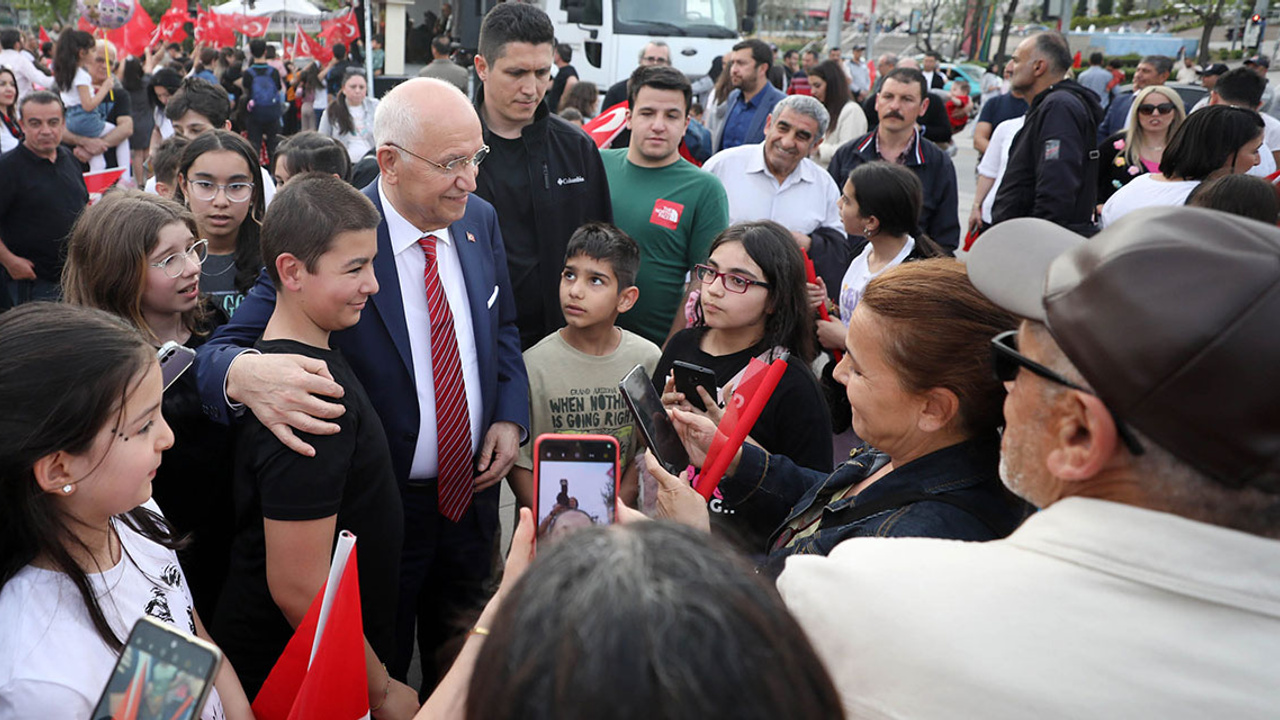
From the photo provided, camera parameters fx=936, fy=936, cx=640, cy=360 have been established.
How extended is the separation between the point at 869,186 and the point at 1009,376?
2.97 metres

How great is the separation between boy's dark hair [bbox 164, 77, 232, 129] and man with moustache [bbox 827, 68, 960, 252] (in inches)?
162

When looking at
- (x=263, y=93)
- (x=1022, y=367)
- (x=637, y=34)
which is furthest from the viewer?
(x=637, y=34)

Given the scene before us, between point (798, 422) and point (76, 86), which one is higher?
point (76, 86)

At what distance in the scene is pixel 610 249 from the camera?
352 cm

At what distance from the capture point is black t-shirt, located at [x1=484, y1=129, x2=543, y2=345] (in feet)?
13.2

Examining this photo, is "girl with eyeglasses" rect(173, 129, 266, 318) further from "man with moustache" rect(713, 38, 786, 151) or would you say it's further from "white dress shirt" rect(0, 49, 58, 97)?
"white dress shirt" rect(0, 49, 58, 97)

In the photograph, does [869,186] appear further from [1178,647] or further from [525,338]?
[1178,647]

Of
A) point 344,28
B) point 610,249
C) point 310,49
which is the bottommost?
point 610,249

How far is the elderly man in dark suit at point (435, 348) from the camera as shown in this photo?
9.06ft

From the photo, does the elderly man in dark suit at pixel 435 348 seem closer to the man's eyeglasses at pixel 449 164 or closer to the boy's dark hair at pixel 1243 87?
the man's eyeglasses at pixel 449 164

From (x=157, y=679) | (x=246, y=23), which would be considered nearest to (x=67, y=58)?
(x=246, y=23)

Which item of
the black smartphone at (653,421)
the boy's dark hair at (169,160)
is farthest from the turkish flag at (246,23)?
the black smartphone at (653,421)

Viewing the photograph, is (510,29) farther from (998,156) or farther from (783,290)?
(998,156)

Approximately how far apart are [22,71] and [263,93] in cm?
264
